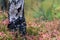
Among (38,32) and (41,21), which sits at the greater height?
(38,32)

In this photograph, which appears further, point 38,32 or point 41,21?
point 41,21

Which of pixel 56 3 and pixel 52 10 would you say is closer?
pixel 52 10

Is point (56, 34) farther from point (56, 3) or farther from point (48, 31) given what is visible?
point (56, 3)

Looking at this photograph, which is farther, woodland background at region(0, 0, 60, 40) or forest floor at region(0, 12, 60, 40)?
woodland background at region(0, 0, 60, 40)

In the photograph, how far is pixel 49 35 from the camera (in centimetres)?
1002

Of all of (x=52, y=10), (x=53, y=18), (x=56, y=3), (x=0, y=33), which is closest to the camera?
(x=0, y=33)

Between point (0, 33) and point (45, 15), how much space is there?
18.8 feet

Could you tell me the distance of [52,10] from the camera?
591 inches

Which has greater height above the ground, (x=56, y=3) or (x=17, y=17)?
(x=17, y=17)

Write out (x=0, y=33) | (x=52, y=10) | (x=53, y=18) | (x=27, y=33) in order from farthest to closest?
(x=52, y=10) → (x=53, y=18) → (x=27, y=33) → (x=0, y=33)

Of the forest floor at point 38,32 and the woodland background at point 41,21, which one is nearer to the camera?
the forest floor at point 38,32

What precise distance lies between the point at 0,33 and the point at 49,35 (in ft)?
7.84

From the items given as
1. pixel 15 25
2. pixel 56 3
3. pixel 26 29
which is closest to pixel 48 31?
pixel 26 29

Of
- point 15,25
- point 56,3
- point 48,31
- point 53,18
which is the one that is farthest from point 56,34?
point 56,3
